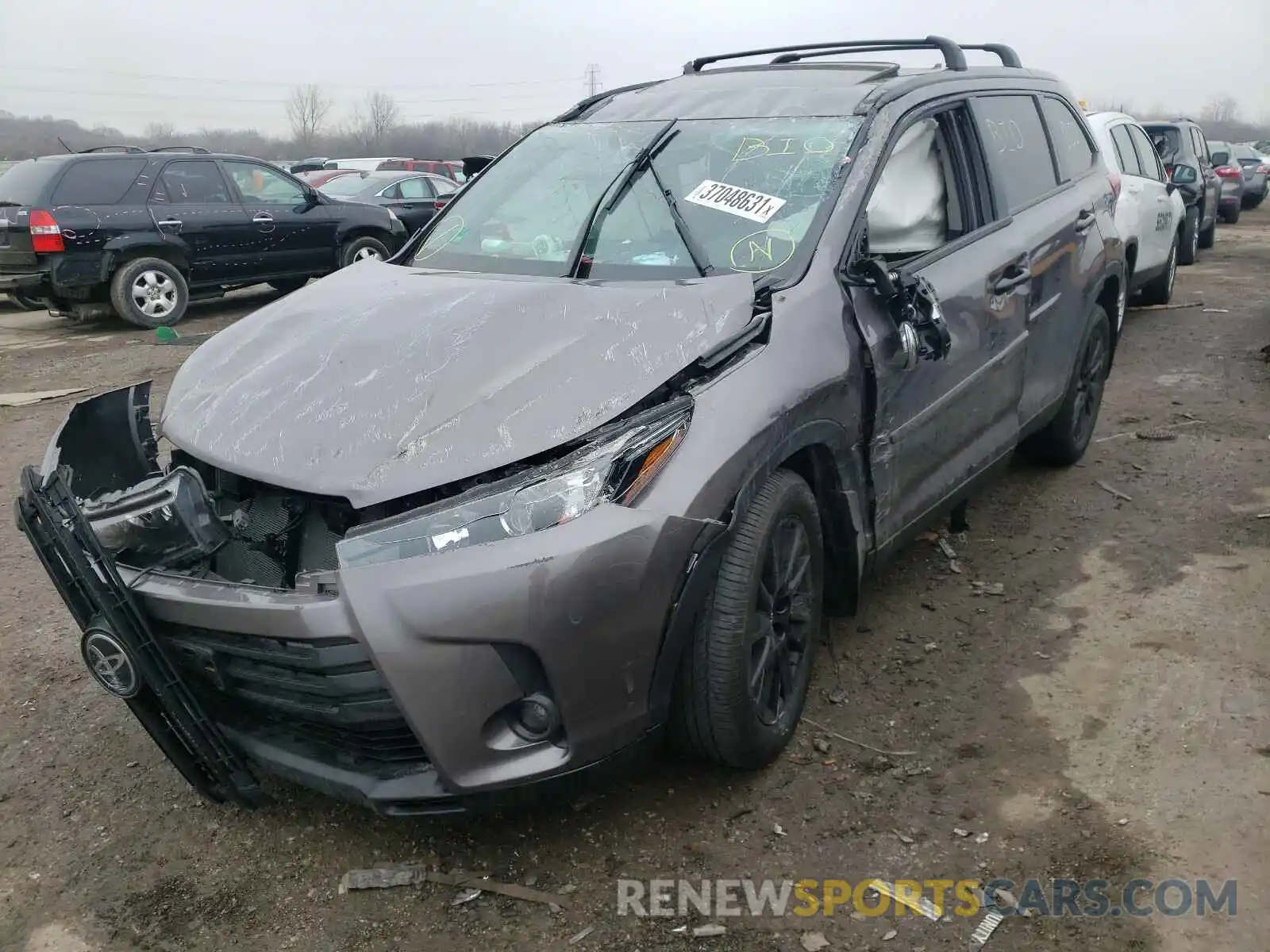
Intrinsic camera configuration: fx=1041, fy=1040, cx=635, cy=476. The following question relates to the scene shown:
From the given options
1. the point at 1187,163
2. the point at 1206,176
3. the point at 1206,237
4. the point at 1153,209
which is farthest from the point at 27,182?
the point at 1206,237

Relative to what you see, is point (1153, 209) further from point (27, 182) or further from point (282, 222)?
point (27, 182)

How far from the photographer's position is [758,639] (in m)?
2.69

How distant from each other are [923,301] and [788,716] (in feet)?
4.22

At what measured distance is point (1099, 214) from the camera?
189 inches

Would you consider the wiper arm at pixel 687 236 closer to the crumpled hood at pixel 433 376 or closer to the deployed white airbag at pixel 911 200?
the crumpled hood at pixel 433 376

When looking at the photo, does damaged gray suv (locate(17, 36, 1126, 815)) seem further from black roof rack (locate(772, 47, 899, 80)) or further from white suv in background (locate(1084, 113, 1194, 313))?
white suv in background (locate(1084, 113, 1194, 313))

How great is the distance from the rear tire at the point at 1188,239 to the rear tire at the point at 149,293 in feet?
35.6

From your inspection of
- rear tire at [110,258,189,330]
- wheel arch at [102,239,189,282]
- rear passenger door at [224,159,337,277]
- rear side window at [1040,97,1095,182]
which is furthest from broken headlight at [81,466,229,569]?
rear passenger door at [224,159,337,277]

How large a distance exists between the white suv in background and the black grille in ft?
22.5

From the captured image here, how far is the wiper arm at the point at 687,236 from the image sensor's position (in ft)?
10.0

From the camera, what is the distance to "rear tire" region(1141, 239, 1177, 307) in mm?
9297

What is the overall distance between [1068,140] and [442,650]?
4024mm

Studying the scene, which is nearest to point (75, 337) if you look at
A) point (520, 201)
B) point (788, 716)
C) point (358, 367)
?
point (520, 201)

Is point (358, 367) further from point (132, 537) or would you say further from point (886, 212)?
point (886, 212)
